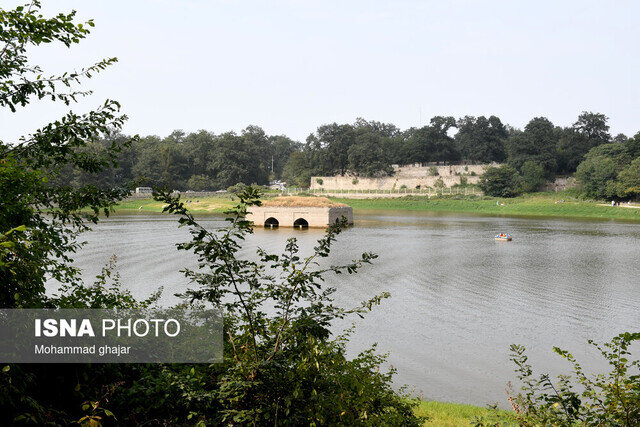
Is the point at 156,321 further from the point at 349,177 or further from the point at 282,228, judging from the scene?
the point at 349,177

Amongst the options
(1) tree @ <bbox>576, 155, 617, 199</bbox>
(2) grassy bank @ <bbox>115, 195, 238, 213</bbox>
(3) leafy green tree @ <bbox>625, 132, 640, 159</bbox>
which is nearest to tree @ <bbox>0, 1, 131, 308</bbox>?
(2) grassy bank @ <bbox>115, 195, 238, 213</bbox>

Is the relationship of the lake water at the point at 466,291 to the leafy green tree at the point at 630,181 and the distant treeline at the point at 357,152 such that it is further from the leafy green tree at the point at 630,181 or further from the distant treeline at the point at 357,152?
the distant treeline at the point at 357,152

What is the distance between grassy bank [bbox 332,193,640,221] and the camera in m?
59.3

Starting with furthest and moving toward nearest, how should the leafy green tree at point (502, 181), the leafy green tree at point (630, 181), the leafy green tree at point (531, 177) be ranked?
the leafy green tree at point (502, 181), the leafy green tree at point (531, 177), the leafy green tree at point (630, 181)

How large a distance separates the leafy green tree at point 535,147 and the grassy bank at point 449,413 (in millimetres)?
78084

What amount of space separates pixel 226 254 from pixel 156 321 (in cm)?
182

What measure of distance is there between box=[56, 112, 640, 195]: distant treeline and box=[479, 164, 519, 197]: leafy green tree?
2.45 m

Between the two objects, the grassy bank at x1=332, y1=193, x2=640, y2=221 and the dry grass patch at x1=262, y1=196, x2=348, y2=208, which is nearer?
the dry grass patch at x1=262, y1=196, x2=348, y2=208

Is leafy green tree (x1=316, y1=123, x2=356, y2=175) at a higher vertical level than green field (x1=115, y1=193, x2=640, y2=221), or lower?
higher

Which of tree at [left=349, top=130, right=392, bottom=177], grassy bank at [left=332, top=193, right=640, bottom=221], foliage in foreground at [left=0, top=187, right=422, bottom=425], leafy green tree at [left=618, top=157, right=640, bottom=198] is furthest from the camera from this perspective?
tree at [left=349, top=130, right=392, bottom=177]

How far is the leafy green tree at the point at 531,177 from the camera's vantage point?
7631 centimetres

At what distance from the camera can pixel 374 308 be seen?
15680 mm

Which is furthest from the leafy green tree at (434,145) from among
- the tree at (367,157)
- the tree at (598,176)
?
the tree at (598,176)

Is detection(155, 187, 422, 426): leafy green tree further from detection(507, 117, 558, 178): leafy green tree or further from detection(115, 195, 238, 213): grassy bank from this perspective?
detection(507, 117, 558, 178): leafy green tree
